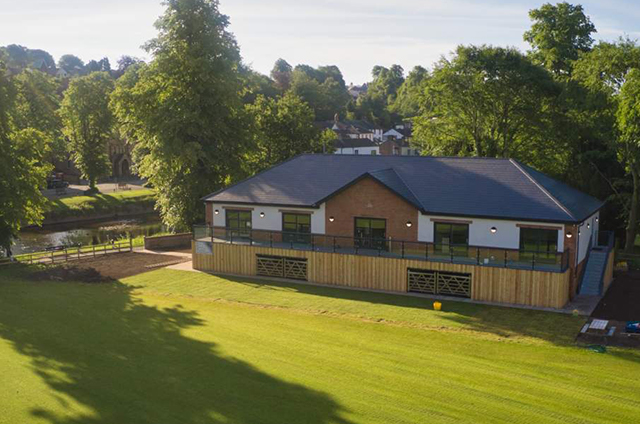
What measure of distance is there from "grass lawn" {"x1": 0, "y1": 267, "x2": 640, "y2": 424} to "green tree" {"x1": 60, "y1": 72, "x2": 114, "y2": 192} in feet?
168

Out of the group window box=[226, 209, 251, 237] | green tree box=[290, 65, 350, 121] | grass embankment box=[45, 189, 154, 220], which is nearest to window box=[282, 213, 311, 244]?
window box=[226, 209, 251, 237]

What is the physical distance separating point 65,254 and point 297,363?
83.3 feet

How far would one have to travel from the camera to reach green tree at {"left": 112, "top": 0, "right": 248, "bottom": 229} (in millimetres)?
42750

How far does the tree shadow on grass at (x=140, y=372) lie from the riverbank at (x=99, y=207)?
43.9 meters

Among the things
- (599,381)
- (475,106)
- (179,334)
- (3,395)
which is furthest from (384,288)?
(475,106)

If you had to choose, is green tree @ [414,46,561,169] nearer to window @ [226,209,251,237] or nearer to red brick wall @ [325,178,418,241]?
red brick wall @ [325,178,418,241]

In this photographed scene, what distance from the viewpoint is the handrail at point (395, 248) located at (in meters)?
26.9

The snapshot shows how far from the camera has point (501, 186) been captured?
30.1 m

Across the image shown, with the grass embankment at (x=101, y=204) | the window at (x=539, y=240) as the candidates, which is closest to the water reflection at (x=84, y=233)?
the grass embankment at (x=101, y=204)

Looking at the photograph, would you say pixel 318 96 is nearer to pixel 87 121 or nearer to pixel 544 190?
pixel 87 121

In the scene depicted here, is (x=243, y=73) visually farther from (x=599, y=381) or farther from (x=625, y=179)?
(x=599, y=381)

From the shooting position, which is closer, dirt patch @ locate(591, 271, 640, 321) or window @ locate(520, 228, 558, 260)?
dirt patch @ locate(591, 271, 640, 321)

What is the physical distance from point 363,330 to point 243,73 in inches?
1238

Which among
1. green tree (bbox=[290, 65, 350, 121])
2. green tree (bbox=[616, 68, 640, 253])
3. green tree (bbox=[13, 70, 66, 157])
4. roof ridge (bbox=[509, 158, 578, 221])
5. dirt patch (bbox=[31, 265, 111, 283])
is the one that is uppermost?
green tree (bbox=[290, 65, 350, 121])
